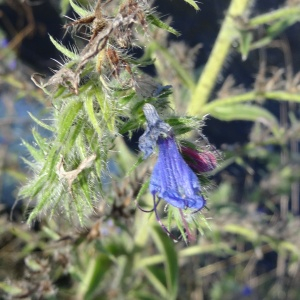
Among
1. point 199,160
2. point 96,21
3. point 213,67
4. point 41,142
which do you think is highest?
point 96,21

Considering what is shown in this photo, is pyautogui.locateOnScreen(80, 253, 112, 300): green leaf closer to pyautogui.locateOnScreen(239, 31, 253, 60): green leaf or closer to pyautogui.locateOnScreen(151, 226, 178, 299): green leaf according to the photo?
pyautogui.locateOnScreen(151, 226, 178, 299): green leaf

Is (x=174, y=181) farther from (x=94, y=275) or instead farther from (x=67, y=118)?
(x=94, y=275)

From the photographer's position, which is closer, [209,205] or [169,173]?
[169,173]

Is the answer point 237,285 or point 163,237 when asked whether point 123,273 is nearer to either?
point 163,237

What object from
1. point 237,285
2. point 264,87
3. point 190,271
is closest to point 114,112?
point 264,87

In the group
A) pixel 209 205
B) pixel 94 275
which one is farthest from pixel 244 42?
pixel 94 275

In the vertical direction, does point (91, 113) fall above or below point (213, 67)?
above

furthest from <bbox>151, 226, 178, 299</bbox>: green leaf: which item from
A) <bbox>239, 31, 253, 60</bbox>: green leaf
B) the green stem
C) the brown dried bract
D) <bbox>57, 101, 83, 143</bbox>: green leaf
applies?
the brown dried bract

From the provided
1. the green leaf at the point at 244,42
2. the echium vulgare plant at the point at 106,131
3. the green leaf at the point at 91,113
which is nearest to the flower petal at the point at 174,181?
the echium vulgare plant at the point at 106,131
